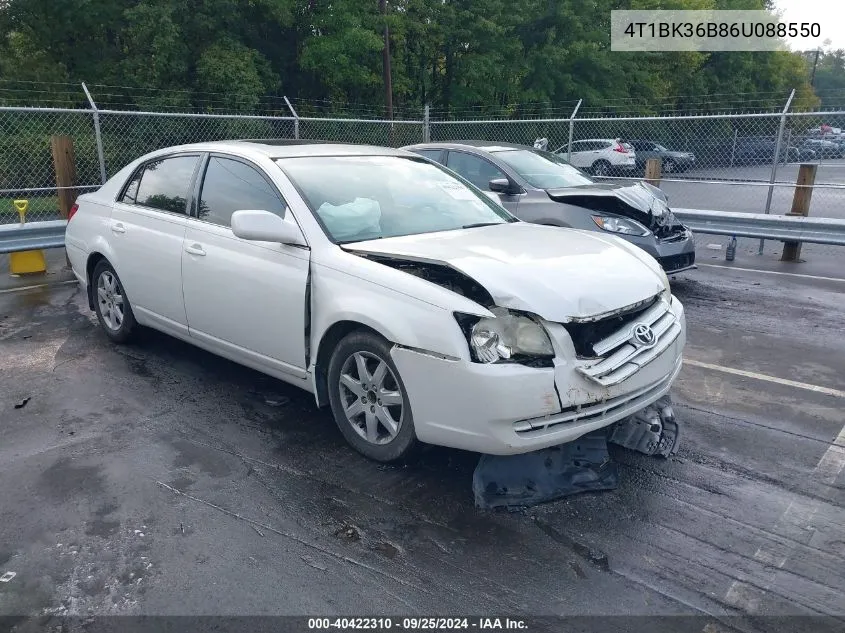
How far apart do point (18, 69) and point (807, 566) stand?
102 feet

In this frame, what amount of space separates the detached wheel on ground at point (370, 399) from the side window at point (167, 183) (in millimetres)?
1939

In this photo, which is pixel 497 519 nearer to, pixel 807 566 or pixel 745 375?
pixel 807 566

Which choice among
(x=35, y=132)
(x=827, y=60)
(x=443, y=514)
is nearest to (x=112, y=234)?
(x=443, y=514)

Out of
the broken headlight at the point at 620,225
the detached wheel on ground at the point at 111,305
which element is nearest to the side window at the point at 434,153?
the broken headlight at the point at 620,225

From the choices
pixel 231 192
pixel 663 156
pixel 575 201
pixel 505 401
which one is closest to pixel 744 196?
pixel 663 156

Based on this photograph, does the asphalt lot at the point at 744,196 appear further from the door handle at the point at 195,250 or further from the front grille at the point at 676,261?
the door handle at the point at 195,250

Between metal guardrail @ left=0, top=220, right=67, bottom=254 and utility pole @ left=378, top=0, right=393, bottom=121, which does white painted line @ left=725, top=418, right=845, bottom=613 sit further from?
utility pole @ left=378, top=0, right=393, bottom=121

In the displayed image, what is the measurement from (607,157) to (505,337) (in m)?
21.1

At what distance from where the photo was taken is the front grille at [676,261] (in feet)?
25.0

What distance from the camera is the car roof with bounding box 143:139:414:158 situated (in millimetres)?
4656

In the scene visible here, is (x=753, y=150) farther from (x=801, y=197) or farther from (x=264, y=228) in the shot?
(x=264, y=228)

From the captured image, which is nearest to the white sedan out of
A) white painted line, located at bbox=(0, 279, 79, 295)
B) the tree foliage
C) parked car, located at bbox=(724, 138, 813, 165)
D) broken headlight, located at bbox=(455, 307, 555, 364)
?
broken headlight, located at bbox=(455, 307, 555, 364)

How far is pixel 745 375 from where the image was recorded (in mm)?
5176

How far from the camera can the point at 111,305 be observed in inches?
228
